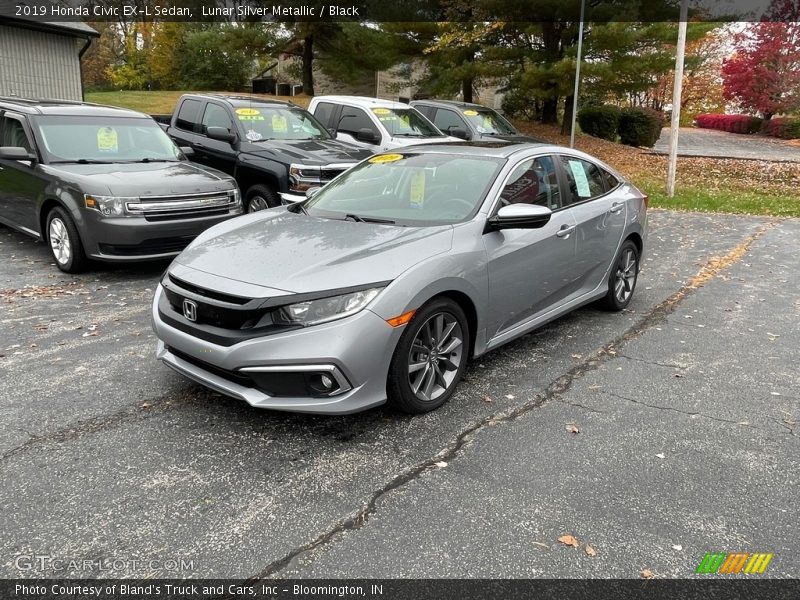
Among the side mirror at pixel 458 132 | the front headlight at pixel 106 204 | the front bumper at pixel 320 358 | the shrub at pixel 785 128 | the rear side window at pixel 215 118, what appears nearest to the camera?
the front bumper at pixel 320 358

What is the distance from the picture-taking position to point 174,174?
24.0ft

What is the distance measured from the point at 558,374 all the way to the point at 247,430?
7.29 ft

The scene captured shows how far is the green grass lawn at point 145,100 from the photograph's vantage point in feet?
88.0

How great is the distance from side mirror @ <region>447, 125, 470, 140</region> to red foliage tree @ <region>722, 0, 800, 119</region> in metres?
29.9

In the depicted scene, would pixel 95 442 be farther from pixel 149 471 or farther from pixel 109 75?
pixel 109 75

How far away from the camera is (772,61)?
3759cm

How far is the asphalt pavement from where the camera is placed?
107 inches

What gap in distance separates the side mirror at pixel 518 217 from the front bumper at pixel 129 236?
13.0 feet

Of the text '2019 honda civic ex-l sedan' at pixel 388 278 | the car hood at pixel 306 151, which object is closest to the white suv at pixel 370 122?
the car hood at pixel 306 151

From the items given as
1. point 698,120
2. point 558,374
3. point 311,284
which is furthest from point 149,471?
point 698,120

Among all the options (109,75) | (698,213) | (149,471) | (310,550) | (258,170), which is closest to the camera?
(310,550)

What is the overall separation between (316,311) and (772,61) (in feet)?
140

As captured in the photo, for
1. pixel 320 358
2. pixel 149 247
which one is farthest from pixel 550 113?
pixel 320 358

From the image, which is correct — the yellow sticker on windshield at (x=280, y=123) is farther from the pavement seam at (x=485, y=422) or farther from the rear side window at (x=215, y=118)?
the pavement seam at (x=485, y=422)
